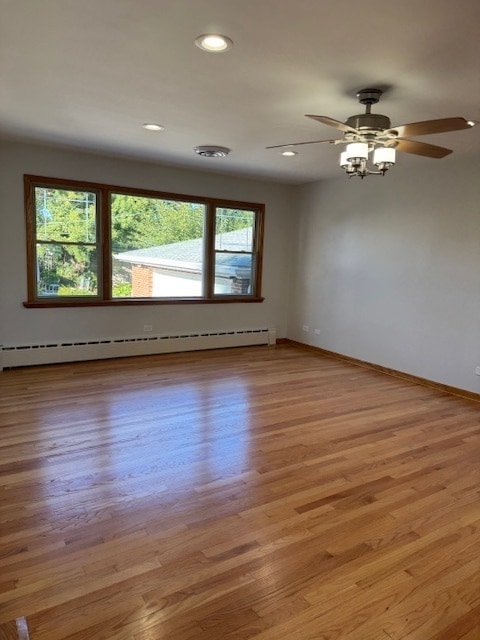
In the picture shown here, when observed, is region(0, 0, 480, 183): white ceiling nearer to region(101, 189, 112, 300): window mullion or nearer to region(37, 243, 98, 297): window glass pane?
region(101, 189, 112, 300): window mullion

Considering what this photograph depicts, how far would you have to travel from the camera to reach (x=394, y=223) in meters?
5.26

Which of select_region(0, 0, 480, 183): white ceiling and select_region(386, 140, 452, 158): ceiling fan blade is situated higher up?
select_region(0, 0, 480, 183): white ceiling

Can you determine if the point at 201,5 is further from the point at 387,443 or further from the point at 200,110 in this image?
the point at 387,443

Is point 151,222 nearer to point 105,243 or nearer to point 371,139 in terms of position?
point 105,243

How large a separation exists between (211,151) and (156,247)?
176 centimetres

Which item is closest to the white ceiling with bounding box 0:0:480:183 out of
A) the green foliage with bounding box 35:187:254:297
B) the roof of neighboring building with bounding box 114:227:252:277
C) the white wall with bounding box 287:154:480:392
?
the white wall with bounding box 287:154:480:392

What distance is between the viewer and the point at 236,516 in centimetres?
235

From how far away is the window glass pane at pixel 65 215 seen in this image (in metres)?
5.01

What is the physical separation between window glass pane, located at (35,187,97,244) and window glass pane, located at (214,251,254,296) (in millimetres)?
1855

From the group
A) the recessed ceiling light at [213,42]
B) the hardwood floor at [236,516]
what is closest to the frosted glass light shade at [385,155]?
the recessed ceiling light at [213,42]

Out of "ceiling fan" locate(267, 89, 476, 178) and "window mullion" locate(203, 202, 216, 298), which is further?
"window mullion" locate(203, 202, 216, 298)

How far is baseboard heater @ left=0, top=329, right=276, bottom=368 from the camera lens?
199 inches

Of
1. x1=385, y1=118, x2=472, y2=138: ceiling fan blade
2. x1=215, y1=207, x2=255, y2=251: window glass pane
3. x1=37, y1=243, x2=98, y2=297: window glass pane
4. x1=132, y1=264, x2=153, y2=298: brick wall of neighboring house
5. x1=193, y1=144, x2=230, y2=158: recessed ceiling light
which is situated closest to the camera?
x1=385, y1=118, x2=472, y2=138: ceiling fan blade

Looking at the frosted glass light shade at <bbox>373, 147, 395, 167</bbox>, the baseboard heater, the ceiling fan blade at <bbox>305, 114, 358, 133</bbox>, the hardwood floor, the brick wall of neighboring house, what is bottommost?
the hardwood floor
